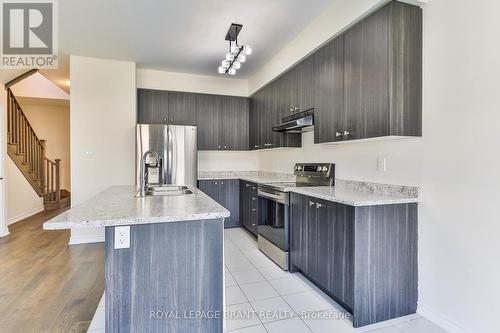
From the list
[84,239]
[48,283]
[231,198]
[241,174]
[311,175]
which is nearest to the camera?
[48,283]

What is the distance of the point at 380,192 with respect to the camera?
2.42m

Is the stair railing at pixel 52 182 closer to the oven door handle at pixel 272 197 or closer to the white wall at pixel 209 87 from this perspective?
the white wall at pixel 209 87

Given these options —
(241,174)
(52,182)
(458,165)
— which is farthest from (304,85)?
(52,182)

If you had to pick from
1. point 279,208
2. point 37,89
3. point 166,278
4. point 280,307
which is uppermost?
point 37,89

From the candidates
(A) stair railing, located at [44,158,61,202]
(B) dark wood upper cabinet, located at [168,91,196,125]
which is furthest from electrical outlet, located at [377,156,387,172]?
(A) stair railing, located at [44,158,61,202]

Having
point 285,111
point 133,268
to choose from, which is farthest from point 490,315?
point 285,111

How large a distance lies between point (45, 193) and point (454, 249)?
7.67 m

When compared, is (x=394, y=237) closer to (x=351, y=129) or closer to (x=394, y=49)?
(x=351, y=129)

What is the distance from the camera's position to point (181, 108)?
4.73 m

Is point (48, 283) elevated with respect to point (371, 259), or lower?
lower

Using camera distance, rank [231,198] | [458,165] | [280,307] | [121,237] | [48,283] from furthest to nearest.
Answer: [231,198], [48,283], [280,307], [458,165], [121,237]

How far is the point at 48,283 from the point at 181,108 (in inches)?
122

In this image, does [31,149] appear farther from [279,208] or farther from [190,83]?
[279,208]

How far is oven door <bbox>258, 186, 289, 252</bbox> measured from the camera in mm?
2949
